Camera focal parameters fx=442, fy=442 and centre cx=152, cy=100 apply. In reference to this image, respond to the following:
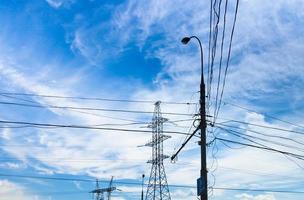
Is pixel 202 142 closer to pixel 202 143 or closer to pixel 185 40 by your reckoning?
pixel 202 143

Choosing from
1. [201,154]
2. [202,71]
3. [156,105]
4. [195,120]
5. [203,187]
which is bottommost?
[203,187]

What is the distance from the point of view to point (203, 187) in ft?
66.7

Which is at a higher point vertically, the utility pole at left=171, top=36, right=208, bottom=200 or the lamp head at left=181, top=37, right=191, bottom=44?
the lamp head at left=181, top=37, right=191, bottom=44

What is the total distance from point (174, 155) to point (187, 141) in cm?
137

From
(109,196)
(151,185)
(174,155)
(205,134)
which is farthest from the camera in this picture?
(109,196)

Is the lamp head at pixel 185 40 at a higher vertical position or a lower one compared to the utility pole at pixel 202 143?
higher

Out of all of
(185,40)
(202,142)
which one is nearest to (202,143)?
(202,142)

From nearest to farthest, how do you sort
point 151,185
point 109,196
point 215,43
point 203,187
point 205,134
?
point 215,43 < point 203,187 < point 205,134 < point 151,185 < point 109,196

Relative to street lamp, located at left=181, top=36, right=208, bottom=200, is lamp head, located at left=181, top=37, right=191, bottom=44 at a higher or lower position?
higher

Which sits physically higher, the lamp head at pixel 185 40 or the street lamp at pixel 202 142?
the lamp head at pixel 185 40

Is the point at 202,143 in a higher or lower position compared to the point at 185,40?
lower

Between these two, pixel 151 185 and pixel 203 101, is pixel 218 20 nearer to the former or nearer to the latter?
pixel 203 101

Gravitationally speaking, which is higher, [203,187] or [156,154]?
[156,154]

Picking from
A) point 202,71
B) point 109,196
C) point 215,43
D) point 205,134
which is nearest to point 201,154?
point 205,134
